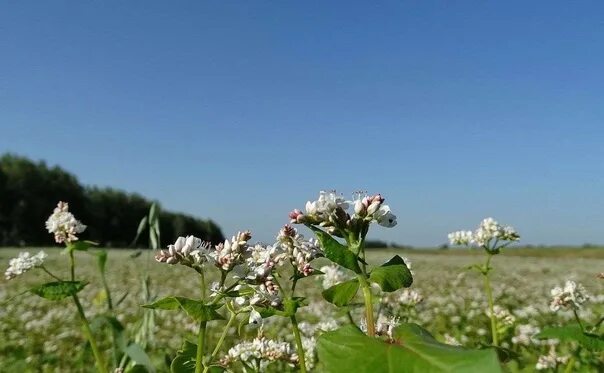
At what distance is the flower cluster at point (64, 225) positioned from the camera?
3013 millimetres

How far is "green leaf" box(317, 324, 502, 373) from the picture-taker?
4.60ft

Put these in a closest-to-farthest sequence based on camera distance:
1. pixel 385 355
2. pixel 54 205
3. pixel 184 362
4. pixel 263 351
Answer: pixel 385 355 → pixel 184 362 → pixel 263 351 → pixel 54 205

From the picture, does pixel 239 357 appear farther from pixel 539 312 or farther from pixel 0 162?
pixel 0 162

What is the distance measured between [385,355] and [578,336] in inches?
79.0

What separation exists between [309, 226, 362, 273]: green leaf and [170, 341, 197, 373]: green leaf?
744 mm

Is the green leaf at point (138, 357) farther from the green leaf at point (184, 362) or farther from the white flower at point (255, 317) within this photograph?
the white flower at point (255, 317)

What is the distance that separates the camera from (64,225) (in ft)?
9.93

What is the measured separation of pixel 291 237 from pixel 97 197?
317ft

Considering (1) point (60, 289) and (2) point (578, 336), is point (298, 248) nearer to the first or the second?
(1) point (60, 289)

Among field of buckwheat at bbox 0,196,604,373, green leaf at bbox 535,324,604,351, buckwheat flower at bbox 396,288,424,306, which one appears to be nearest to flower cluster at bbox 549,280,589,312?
field of buckwheat at bbox 0,196,604,373

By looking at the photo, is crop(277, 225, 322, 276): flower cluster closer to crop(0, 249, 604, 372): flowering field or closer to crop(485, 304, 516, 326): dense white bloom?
crop(0, 249, 604, 372): flowering field

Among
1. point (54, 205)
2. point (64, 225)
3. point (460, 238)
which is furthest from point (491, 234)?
point (54, 205)

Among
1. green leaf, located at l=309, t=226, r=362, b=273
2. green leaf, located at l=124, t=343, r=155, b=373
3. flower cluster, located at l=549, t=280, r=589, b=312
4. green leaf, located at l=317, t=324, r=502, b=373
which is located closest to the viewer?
green leaf, located at l=317, t=324, r=502, b=373

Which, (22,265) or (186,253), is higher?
(186,253)
